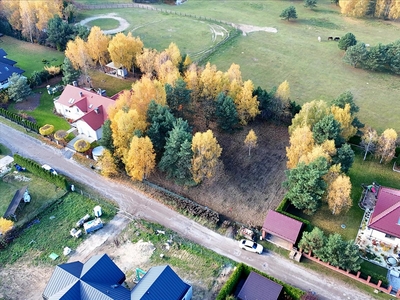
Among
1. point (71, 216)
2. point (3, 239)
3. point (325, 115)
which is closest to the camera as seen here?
point (3, 239)

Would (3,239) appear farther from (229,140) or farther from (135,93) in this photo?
(229,140)

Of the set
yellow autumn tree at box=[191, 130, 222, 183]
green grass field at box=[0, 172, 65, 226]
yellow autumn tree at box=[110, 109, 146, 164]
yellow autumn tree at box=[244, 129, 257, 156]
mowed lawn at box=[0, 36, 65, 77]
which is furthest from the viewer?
mowed lawn at box=[0, 36, 65, 77]

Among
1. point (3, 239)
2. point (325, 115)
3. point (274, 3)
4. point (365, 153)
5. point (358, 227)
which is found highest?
point (274, 3)

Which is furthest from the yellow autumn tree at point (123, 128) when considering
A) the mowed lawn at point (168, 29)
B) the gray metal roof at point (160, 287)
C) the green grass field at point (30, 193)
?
the mowed lawn at point (168, 29)

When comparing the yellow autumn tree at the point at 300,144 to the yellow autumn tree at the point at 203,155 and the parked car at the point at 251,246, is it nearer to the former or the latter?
the yellow autumn tree at the point at 203,155

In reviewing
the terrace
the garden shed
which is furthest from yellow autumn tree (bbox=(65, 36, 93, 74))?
the terrace

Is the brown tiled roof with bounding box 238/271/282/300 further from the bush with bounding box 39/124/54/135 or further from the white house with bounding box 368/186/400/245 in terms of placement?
the bush with bounding box 39/124/54/135

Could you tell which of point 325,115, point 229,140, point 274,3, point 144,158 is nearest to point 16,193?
point 144,158
